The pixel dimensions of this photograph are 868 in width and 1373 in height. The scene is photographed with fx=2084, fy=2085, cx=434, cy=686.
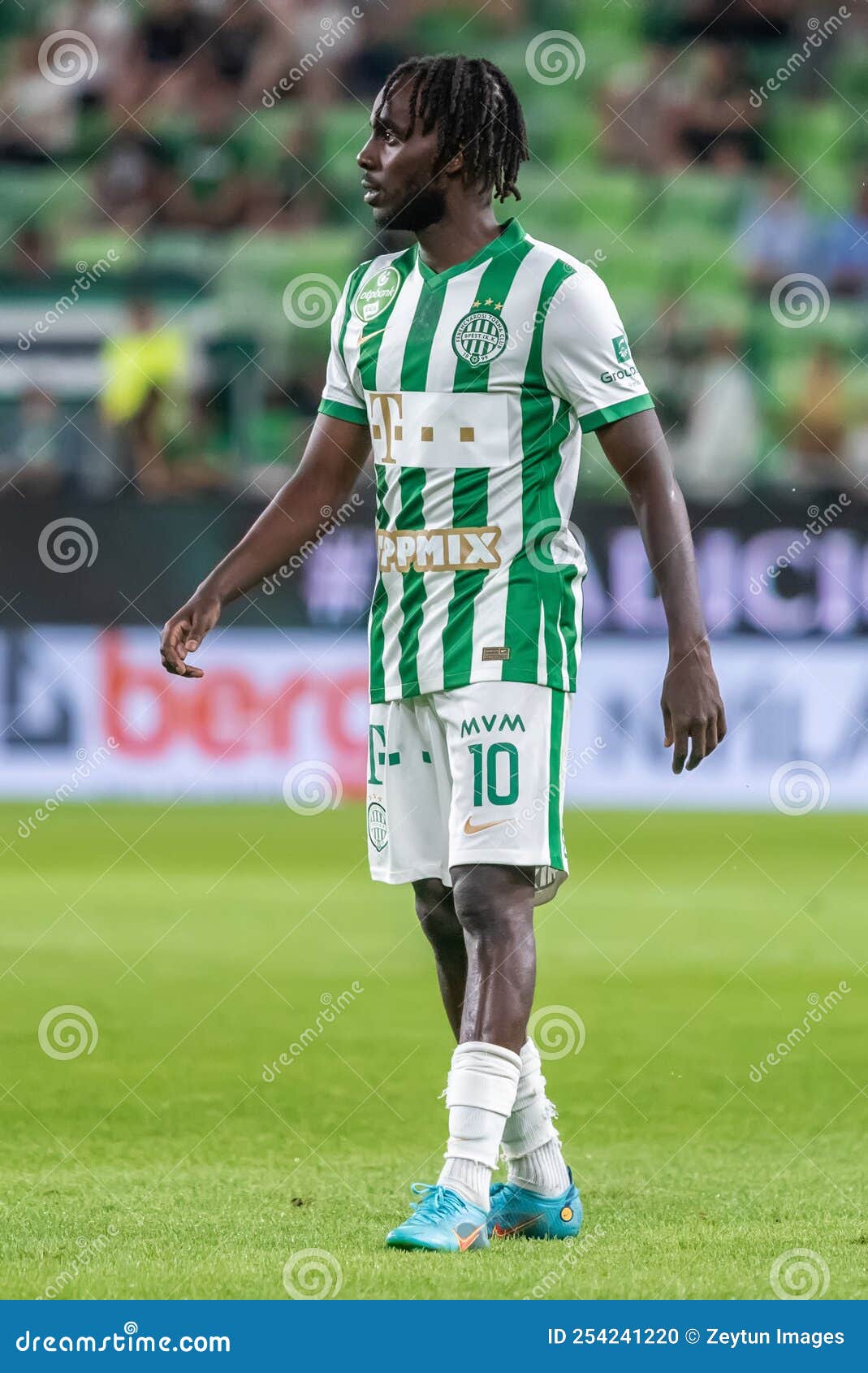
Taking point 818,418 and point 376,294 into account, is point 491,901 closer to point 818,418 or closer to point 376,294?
point 376,294

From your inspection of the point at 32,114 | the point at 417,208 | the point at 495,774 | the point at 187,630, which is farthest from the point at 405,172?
the point at 32,114

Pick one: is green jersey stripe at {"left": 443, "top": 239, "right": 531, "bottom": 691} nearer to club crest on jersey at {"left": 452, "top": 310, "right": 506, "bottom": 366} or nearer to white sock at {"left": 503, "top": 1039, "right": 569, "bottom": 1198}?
club crest on jersey at {"left": 452, "top": 310, "right": 506, "bottom": 366}

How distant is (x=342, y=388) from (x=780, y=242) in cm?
1468

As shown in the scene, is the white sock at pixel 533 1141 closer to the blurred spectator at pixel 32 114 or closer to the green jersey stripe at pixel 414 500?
the green jersey stripe at pixel 414 500

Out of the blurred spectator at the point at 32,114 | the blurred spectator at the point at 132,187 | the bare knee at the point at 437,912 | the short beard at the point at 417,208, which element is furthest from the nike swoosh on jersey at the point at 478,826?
the blurred spectator at the point at 32,114

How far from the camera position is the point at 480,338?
13.2ft

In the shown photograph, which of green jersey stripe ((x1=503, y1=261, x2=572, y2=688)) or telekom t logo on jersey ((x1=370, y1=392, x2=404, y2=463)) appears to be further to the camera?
telekom t logo on jersey ((x1=370, y1=392, x2=404, y2=463))

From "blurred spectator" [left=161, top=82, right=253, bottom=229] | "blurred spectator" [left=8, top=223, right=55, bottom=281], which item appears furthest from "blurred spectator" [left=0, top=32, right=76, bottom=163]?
"blurred spectator" [left=8, top=223, right=55, bottom=281]

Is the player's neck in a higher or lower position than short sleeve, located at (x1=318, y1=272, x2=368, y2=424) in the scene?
higher

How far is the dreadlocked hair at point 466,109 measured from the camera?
4148 mm

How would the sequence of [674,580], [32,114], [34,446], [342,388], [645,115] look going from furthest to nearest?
[645,115]
[32,114]
[34,446]
[342,388]
[674,580]

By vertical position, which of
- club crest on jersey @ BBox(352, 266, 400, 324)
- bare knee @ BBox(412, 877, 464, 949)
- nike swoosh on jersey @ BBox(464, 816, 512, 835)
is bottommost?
bare knee @ BBox(412, 877, 464, 949)

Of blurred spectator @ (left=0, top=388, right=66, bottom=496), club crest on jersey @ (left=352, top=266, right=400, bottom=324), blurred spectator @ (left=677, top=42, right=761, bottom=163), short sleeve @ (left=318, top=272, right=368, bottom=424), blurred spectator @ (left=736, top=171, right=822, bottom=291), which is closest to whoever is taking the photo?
club crest on jersey @ (left=352, top=266, right=400, bottom=324)

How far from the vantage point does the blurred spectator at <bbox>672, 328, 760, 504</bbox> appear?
1541 centimetres
